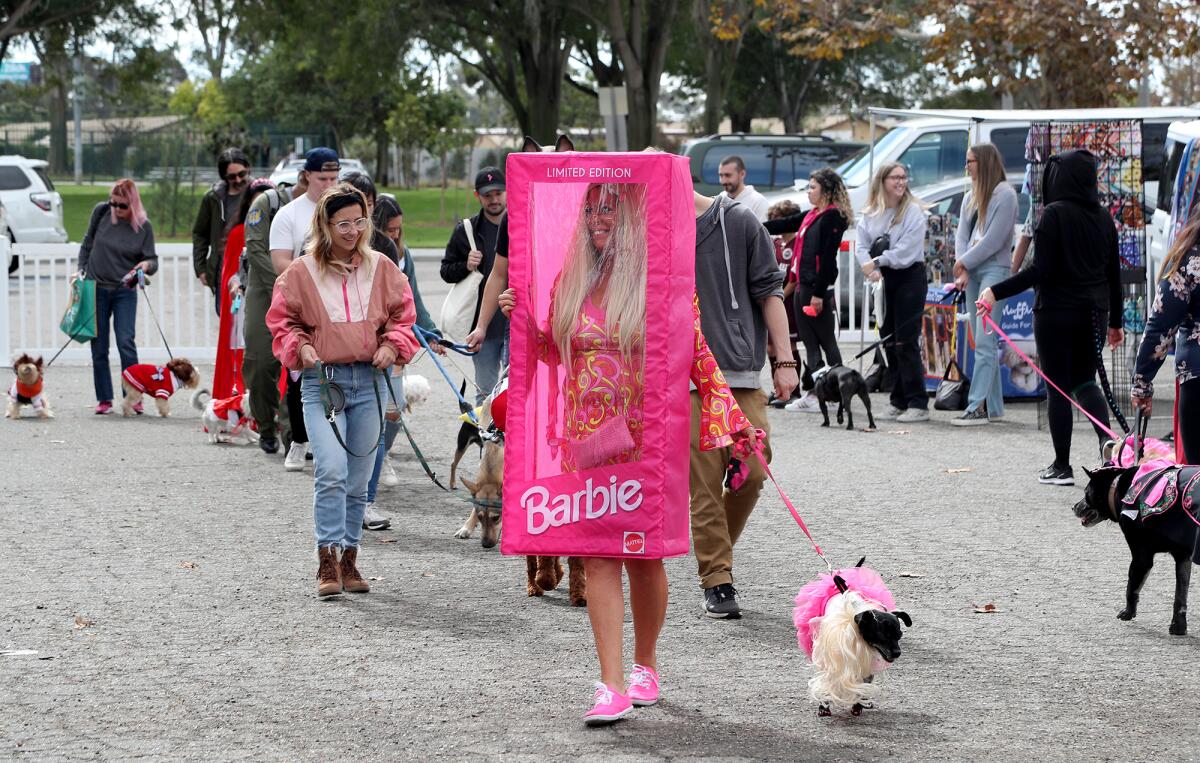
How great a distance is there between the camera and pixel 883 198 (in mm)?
12766

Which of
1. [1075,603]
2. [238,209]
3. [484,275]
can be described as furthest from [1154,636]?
[238,209]

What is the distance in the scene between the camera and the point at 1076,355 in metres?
9.35

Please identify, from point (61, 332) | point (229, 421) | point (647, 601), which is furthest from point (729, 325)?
point (61, 332)

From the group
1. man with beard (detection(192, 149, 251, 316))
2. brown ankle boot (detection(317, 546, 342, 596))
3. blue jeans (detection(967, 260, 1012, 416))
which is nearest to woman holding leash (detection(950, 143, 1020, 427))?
blue jeans (detection(967, 260, 1012, 416))

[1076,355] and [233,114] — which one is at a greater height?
[233,114]

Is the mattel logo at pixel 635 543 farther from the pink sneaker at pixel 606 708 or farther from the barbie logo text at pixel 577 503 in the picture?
the pink sneaker at pixel 606 708

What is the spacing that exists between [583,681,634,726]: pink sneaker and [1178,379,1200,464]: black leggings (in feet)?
9.89

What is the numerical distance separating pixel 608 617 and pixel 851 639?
2.60 ft

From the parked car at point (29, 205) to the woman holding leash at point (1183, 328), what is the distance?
23.8m

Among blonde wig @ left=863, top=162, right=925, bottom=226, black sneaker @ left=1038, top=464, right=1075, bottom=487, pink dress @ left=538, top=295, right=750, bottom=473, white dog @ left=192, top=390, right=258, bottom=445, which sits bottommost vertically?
black sneaker @ left=1038, top=464, right=1075, bottom=487

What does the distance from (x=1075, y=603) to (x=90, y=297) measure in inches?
359

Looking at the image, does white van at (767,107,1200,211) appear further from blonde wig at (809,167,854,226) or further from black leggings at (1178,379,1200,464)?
black leggings at (1178,379,1200,464)

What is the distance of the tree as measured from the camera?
2423 cm

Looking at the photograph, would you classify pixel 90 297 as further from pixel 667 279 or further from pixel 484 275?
pixel 667 279
